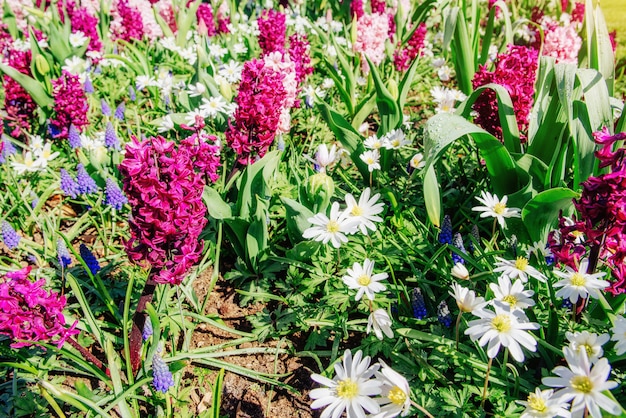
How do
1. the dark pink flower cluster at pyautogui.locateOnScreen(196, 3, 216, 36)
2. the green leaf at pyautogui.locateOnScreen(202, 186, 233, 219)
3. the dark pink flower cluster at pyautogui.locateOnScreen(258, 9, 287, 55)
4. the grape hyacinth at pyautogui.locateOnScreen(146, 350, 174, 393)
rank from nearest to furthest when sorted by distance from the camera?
the grape hyacinth at pyautogui.locateOnScreen(146, 350, 174, 393) → the green leaf at pyautogui.locateOnScreen(202, 186, 233, 219) → the dark pink flower cluster at pyautogui.locateOnScreen(258, 9, 287, 55) → the dark pink flower cluster at pyautogui.locateOnScreen(196, 3, 216, 36)

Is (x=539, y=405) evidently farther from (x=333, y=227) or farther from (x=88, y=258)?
(x=88, y=258)

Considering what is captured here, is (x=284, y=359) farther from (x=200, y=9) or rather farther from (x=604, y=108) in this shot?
(x=200, y=9)

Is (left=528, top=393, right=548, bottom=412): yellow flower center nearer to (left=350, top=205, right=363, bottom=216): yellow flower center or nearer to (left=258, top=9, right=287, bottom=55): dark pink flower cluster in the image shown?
(left=350, top=205, right=363, bottom=216): yellow flower center

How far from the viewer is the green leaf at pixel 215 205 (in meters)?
2.13

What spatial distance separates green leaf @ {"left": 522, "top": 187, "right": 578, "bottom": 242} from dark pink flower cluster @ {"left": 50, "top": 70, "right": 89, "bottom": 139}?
262 centimetres

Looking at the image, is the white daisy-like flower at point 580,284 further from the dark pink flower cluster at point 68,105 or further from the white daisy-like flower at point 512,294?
the dark pink flower cluster at point 68,105

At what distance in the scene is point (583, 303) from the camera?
5.43 feet

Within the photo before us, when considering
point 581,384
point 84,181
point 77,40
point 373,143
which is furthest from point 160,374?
point 77,40

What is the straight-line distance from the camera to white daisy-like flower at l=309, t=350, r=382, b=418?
4.34 feet

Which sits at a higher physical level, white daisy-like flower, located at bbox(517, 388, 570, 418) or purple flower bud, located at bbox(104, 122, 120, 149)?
purple flower bud, located at bbox(104, 122, 120, 149)

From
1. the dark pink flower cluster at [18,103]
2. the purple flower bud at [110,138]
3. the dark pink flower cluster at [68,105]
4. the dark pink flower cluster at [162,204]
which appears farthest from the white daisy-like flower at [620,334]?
the dark pink flower cluster at [18,103]

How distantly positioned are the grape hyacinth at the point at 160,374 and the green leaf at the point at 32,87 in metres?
2.41

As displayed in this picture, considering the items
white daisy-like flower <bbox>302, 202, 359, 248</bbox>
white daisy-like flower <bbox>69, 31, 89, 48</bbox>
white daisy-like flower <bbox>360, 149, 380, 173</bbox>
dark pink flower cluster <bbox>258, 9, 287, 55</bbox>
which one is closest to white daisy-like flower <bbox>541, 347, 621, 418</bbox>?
white daisy-like flower <bbox>302, 202, 359, 248</bbox>

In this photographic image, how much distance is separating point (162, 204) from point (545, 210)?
1.44m
